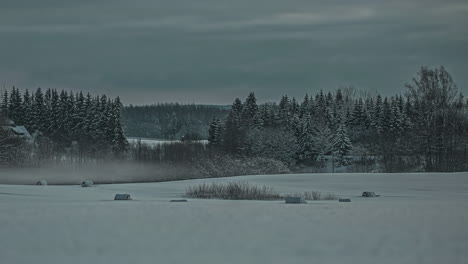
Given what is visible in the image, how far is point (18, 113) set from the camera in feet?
249

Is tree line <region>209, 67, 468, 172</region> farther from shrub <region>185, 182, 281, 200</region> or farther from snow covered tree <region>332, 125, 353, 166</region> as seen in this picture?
shrub <region>185, 182, 281, 200</region>

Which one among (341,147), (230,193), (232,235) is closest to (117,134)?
(341,147)

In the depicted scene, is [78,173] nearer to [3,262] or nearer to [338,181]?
[338,181]

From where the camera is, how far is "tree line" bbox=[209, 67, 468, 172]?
45500 mm

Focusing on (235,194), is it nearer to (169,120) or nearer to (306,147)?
(306,147)

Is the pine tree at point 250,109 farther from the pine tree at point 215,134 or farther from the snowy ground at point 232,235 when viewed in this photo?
the snowy ground at point 232,235

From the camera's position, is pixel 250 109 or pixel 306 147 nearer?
pixel 306 147

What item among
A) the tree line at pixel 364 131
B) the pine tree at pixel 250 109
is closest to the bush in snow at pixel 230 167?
the tree line at pixel 364 131

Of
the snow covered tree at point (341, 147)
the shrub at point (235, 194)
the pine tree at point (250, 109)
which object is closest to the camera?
the shrub at point (235, 194)

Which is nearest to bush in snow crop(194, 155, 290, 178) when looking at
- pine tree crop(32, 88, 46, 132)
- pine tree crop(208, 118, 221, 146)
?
pine tree crop(208, 118, 221, 146)

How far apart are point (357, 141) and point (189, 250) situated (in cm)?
6425

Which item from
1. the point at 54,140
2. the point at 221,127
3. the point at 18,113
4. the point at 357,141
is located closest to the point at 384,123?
the point at 357,141

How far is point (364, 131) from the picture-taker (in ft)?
242

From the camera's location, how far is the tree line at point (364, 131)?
45500mm
